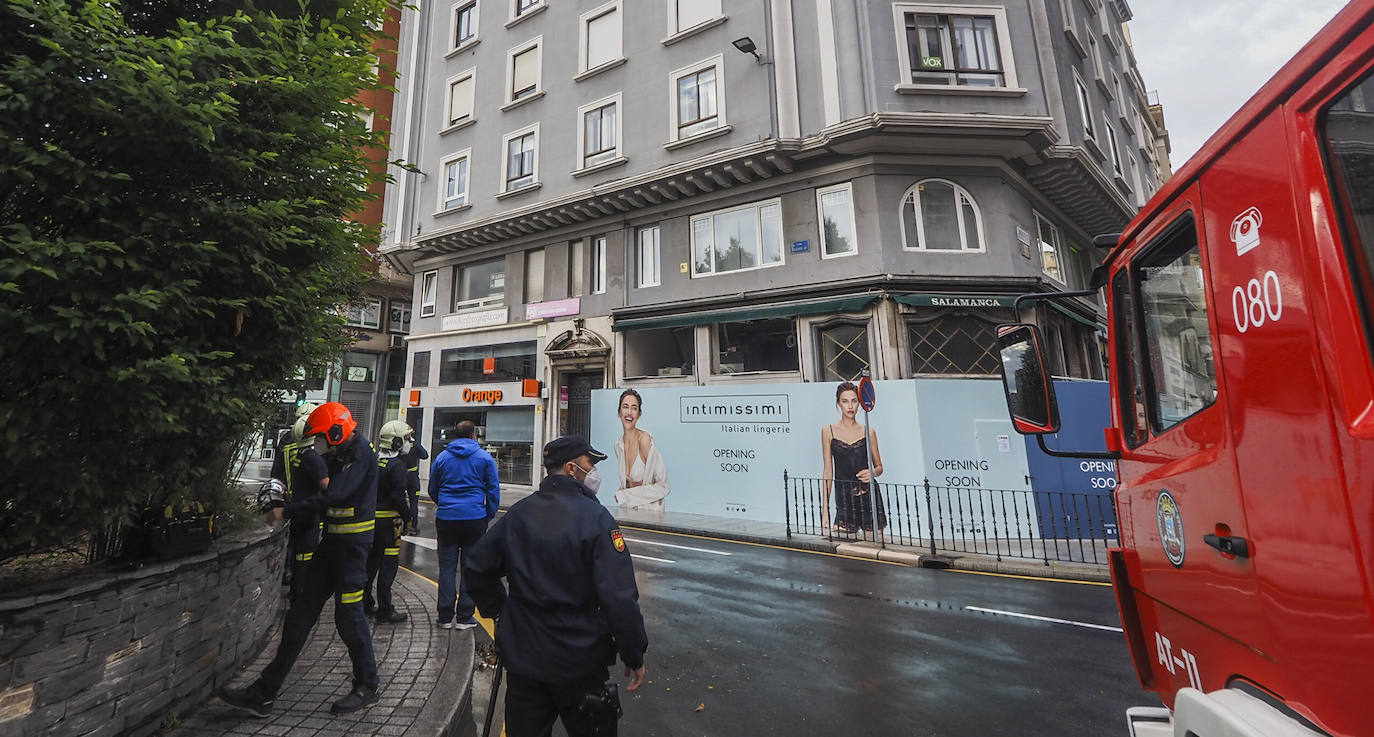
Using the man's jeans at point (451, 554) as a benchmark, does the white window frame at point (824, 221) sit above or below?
above

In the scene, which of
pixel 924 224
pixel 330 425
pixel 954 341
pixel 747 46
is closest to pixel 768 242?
pixel 924 224

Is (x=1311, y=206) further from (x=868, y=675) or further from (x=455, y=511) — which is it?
(x=455, y=511)

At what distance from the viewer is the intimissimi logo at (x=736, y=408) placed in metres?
13.0

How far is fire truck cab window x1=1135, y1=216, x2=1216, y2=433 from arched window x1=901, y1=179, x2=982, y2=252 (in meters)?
11.4

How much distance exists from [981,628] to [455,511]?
5488 mm

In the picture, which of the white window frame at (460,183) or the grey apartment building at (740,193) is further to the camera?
the white window frame at (460,183)

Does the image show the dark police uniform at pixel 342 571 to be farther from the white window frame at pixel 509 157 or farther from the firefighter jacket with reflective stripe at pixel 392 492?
the white window frame at pixel 509 157

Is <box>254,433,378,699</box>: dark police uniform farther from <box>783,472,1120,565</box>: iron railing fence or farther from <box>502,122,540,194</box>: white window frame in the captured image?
<box>502,122,540,194</box>: white window frame

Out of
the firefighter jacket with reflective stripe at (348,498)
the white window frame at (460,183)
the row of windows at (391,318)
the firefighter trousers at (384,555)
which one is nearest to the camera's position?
the firefighter jacket with reflective stripe at (348,498)

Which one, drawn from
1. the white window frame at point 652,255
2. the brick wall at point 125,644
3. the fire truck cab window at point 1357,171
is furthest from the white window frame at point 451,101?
the fire truck cab window at point 1357,171

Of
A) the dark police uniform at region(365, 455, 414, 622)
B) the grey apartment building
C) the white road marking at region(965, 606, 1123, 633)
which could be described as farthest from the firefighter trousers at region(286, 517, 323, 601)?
the grey apartment building

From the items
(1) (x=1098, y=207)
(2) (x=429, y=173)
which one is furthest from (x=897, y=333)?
(2) (x=429, y=173)

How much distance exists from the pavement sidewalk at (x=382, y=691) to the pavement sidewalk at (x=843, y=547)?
4.49 meters

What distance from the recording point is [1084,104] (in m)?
16.4
